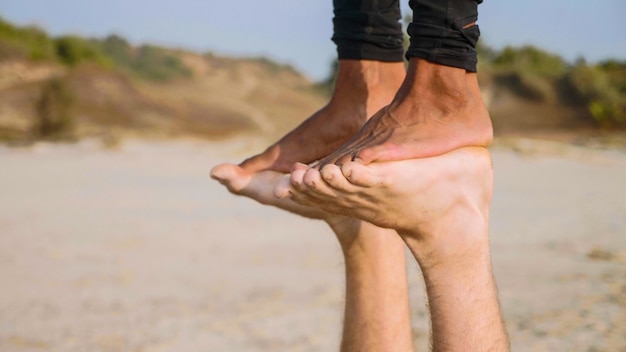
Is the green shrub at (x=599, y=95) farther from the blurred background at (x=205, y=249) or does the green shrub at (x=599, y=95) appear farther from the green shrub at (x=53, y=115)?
the green shrub at (x=53, y=115)

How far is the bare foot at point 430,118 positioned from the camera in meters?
1.25

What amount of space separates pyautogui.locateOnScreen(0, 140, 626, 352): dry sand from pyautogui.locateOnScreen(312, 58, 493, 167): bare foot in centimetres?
134

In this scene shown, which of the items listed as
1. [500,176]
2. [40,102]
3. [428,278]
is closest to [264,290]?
[428,278]

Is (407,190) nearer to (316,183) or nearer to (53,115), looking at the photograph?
(316,183)

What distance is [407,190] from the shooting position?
3.97ft

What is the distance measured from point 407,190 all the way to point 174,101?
1730 cm

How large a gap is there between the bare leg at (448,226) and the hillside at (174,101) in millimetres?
8566

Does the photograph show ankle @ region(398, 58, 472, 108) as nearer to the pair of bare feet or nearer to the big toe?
the pair of bare feet

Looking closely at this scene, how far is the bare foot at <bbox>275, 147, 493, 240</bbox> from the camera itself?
45.5 inches

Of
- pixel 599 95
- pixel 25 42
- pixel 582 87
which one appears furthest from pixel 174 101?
pixel 599 95

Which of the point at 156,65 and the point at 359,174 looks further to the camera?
the point at 156,65

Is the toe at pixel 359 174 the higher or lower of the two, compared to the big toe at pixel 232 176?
lower

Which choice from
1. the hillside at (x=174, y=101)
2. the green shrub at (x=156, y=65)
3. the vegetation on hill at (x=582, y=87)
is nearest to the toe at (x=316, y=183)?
the hillside at (x=174, y=101)

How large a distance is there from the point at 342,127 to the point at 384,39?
0.67 feet
